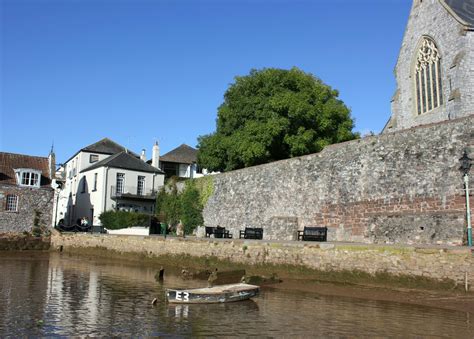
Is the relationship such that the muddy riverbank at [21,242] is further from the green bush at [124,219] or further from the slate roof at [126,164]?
the slate roof at [126,164]

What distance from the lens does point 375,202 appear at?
63.2ft

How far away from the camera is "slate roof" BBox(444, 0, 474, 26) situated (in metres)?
24.5

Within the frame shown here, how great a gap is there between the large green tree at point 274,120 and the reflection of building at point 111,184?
6.99m

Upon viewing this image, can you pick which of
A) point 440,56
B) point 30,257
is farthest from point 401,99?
point 30,257

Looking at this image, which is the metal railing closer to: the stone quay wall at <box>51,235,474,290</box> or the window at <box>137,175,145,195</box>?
the window at <box>137,175,145,195</box>

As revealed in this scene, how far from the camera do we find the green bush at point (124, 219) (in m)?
32.9

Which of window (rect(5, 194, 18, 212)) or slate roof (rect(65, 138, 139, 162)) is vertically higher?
slate roof (rect(65, 138, 139, 162))

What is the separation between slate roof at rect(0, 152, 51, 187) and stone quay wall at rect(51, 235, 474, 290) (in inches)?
597

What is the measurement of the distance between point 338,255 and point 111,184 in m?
26.1

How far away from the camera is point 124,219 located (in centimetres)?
3294

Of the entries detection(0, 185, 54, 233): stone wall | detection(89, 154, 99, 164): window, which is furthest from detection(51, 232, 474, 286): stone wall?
detection(89, 154, 99, 164): window

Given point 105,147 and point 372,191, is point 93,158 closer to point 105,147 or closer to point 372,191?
point 105,147

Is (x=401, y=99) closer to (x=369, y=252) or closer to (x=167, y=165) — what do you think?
(x=369, y=252)

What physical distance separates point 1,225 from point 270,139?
793 inches
